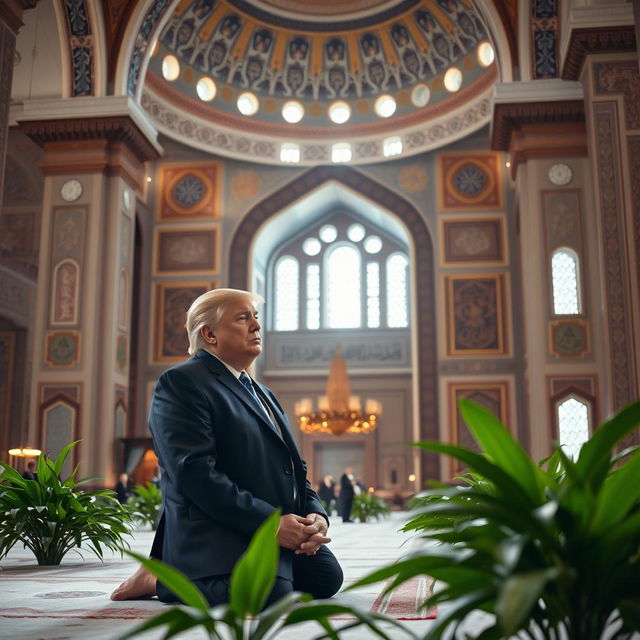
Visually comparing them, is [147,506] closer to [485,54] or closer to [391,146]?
[391,146]

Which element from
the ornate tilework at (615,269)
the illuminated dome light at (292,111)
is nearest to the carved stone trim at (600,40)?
the ornate tilework at (615,269)

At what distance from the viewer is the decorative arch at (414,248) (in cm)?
1861

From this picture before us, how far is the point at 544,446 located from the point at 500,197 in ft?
26.0

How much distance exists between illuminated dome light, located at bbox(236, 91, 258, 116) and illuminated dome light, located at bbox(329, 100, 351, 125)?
1.83 m

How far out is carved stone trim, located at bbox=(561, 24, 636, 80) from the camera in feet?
36.4

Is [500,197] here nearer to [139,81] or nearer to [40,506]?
[139,81]

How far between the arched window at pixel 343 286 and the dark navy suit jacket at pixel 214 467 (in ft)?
60.7

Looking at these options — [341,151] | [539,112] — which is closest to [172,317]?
[341,151]

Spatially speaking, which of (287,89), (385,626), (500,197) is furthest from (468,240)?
(385,626)

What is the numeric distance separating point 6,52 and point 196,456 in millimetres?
7400

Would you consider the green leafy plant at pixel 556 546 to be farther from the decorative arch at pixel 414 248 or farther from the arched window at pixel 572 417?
the decorative arch at pixel 414 248

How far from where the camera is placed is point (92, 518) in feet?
16.5

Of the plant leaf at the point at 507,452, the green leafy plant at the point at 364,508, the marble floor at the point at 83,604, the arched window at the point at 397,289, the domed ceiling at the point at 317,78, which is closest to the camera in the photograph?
the plant leaf at the point at 507,452

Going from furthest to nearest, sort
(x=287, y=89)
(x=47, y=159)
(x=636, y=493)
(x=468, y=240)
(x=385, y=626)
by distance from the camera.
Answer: (x=287, y=89)
(x=468, y=240)
(x=47, y=159)
(x=385, y=626)
(x=636, y=493)
